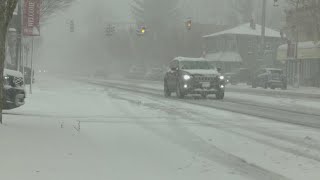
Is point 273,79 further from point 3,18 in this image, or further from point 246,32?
point 3,18

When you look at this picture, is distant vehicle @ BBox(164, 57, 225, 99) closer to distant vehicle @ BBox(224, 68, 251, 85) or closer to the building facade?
distant vehicle @ BBox(224, 68, 251, 85)

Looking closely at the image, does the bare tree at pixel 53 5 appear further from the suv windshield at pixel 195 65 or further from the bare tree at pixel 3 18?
the bare tree at pixel 3 18

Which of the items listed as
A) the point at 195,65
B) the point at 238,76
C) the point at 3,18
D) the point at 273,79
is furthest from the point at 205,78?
the point at 238,76

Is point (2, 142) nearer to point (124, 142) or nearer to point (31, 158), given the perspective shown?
point (31, 158)

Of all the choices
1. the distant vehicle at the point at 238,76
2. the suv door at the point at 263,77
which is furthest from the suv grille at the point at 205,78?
the distant vehicle at the point at 238,76

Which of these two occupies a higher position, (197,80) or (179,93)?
(197,80)

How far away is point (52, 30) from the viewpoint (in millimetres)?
196375

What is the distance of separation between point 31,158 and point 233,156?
9.97 feet

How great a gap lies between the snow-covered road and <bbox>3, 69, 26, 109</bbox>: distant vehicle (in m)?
1.04

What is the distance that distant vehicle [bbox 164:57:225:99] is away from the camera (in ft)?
77.3

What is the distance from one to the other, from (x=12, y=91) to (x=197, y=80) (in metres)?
11.7

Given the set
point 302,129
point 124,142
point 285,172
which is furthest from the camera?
point 302,129

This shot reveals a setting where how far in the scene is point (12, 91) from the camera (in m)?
13.0

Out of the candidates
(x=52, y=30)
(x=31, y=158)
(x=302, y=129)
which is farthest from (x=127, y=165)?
(x=52, y=30)
